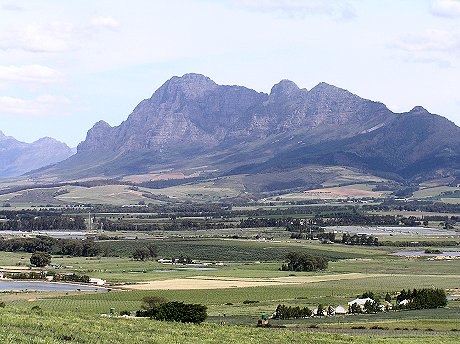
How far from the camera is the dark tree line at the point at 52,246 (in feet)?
529

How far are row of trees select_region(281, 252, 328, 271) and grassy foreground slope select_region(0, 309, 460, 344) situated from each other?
78935 millimetres

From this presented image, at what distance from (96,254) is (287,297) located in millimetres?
74179

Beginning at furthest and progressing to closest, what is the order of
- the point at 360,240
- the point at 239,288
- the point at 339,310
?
the point at 360,240 < the point at 239,288 < the point at 339,310

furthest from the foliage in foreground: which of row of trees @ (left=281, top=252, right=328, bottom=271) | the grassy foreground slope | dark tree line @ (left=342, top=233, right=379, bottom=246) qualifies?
dark tree line @ (left=342, top=233, right=379, bottom=246)

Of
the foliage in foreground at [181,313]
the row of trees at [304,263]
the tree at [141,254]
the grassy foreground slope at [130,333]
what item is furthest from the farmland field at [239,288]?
the row of trees at [304,263]

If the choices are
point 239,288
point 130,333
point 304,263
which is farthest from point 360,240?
point 130,333

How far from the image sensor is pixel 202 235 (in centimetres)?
19788

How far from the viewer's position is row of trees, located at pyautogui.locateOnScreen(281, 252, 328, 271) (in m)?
134

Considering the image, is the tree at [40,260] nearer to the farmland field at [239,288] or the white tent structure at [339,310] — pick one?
the farmland field at [239,288]

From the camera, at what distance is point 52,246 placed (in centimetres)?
16662

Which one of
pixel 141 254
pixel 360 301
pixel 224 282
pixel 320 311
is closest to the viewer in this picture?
pixel 320 311

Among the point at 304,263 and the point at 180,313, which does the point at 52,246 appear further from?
the point at 180,313

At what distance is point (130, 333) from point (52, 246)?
125896mm

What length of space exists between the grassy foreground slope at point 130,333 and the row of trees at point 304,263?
259ft
